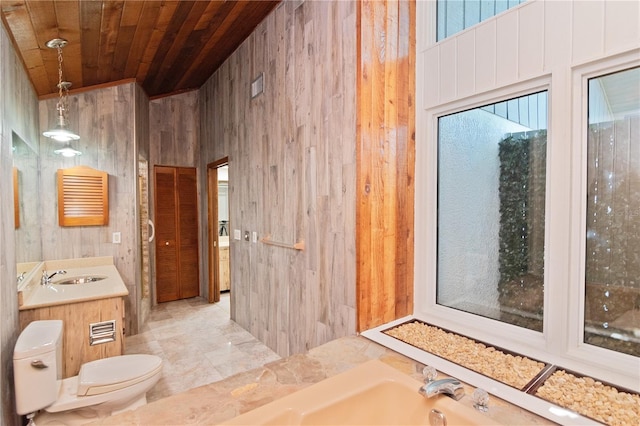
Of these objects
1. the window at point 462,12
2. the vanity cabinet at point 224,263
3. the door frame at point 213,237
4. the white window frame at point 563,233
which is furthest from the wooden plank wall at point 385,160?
the vanity cabinet at point 224,263

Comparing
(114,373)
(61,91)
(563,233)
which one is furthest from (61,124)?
(563,233)

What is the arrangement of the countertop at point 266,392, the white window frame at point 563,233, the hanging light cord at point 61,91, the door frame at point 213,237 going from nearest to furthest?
the countertop at point 266,392 → the white window frame at point 563,233 → the hanging light cord at point 61,91 → the door frame at point 213,237

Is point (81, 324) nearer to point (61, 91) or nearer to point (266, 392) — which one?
point (266, 392)

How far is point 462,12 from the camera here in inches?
68.3

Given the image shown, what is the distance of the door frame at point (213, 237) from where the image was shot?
15.5 feet

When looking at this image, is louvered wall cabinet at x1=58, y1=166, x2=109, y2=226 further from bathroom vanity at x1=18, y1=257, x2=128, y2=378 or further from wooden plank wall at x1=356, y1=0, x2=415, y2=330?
wooden plank wall at x1=356, y1=0, x2=415, y2=330

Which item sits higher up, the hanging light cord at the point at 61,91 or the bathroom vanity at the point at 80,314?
the hanging light cord at the point at 61,91

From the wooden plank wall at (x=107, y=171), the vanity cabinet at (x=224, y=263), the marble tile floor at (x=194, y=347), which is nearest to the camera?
the marble tile floor at (x=194, y=347)

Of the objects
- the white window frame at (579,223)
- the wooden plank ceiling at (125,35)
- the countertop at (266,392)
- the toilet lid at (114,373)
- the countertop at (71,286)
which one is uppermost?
the wooden plank ceiling at (125,35)

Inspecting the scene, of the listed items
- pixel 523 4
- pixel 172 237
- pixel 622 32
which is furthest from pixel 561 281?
pixel 172 237

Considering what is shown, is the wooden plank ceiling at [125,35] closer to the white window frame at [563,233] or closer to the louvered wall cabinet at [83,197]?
the louvered wall cabinet at [83,197]

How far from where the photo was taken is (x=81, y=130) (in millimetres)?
3389

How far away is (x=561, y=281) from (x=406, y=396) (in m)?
0.81

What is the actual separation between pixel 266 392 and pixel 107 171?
331cm
